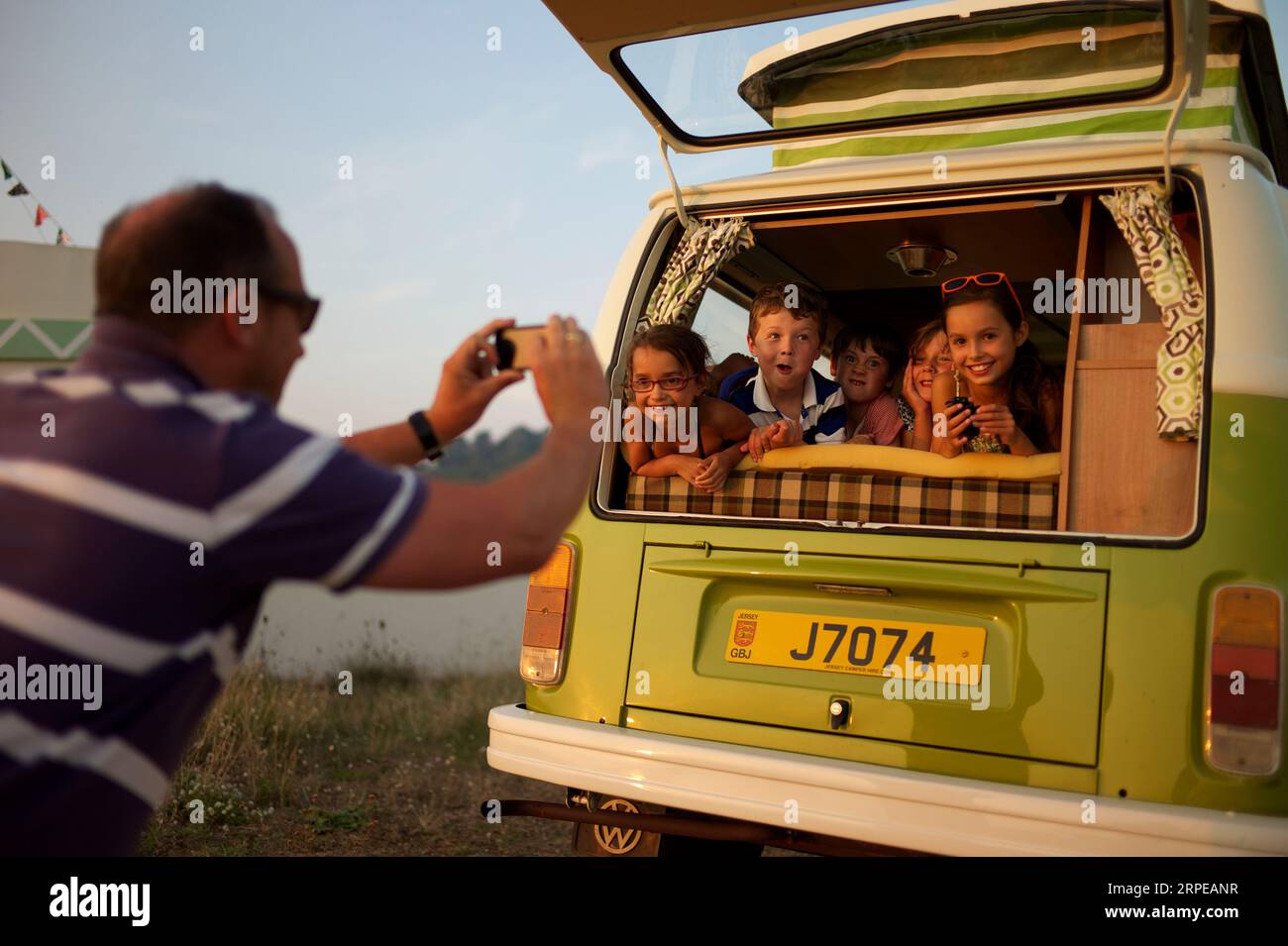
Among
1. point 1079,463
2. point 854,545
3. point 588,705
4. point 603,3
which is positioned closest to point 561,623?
point 588,705

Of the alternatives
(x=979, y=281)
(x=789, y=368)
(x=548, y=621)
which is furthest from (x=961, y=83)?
(x=548, y=621)

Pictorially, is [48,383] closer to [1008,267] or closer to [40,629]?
[40,629]

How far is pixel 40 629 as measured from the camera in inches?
50.5

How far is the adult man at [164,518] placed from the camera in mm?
1285

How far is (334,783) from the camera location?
595 centimetres

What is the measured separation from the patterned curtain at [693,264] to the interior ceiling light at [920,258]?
1.06m

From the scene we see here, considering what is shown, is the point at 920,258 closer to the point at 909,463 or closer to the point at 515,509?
the point at 909,463

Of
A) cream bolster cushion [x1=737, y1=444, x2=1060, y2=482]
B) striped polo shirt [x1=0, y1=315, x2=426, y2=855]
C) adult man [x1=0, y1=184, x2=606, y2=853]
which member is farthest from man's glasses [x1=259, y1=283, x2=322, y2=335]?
cream bolster cushion [x1=737, y1=444, x2=1060, y2=482]

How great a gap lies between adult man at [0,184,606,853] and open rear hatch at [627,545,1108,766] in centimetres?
183

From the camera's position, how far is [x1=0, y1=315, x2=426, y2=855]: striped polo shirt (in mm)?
1283

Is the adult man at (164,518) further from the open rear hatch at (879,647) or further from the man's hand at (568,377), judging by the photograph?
the open rear hatch at (879,647)

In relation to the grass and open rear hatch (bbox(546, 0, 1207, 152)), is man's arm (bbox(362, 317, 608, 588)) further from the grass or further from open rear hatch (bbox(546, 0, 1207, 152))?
the grass

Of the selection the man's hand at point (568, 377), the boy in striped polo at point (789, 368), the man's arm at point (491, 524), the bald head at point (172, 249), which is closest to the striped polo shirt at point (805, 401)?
the boy in striped polo at point (789, 368)
